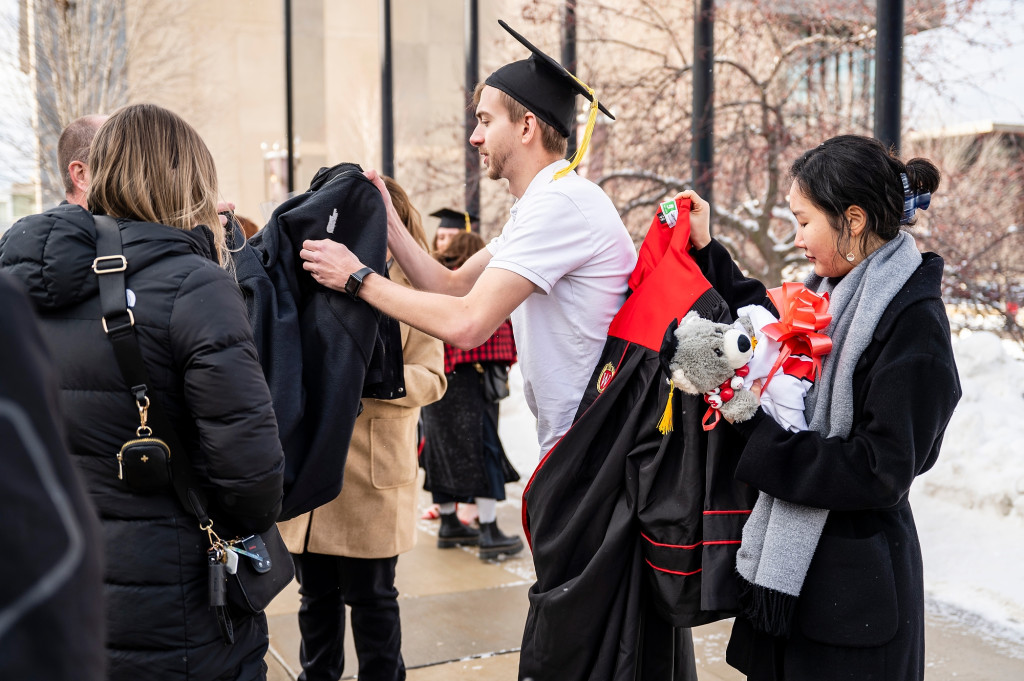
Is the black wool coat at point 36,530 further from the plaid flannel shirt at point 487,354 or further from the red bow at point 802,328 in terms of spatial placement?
the plaid flannel shirt at point 487,354

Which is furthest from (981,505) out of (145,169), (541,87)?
(145,169)

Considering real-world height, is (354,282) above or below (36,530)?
above

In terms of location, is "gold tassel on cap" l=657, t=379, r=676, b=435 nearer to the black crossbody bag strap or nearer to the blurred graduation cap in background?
the blurred graduation cap in background

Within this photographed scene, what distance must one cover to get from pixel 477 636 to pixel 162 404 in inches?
102

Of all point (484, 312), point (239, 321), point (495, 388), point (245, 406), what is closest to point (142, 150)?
point (239, 321)

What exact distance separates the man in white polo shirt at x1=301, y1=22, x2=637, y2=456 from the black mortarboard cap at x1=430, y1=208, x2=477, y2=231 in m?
3.19

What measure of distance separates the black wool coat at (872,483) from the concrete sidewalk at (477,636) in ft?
5.86

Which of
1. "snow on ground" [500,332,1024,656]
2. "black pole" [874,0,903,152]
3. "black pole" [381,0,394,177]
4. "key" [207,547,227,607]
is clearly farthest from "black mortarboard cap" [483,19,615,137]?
"black pole" [381,0,394,177]

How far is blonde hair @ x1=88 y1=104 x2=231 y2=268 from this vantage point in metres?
2.10

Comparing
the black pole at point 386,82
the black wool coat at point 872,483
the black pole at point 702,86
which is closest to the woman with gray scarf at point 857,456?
the black wool coat at point 872,483

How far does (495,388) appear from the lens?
5.82m

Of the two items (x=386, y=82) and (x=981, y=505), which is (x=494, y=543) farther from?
(x=386, y=82)

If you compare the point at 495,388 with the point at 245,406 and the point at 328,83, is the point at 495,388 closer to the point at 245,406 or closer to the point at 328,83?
Result: the point at 245,406

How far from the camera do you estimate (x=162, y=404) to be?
6.64 feet
